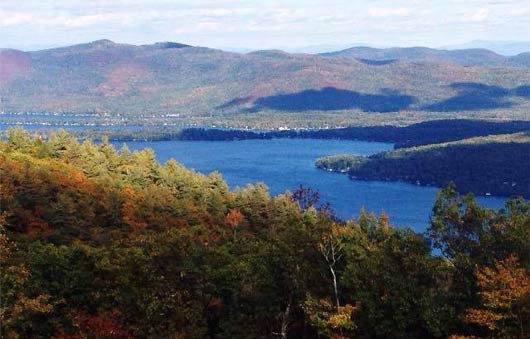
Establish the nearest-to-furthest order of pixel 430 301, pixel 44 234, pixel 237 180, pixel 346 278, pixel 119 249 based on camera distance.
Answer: pixel 430 301 → pixel 346 278 → pixel 119 249 → pixel 44 234 → pixel 237 180

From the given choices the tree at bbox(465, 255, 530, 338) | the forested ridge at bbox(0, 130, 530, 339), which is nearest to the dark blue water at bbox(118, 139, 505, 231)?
the forested ridge at bbox(0, 130, 530, 339)

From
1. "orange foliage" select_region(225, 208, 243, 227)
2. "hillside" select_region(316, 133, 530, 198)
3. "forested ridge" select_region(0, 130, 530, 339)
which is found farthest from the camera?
"hillside" select_region(316, 133, 530, 198)

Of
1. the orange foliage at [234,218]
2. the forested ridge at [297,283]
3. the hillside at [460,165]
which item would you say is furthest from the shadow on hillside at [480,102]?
the forested ridge at [297,283]

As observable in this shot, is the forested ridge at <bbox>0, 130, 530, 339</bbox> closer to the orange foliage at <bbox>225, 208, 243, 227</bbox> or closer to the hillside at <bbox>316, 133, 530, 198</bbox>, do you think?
the orange foliage at <bbox>225, 208, 243, 227</bbox>

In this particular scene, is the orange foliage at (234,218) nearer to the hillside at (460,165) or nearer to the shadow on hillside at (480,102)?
the hillside at (460,165)

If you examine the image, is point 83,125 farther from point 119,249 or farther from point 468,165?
point 119,249

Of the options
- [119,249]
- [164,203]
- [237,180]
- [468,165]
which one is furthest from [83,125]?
[119,249]
